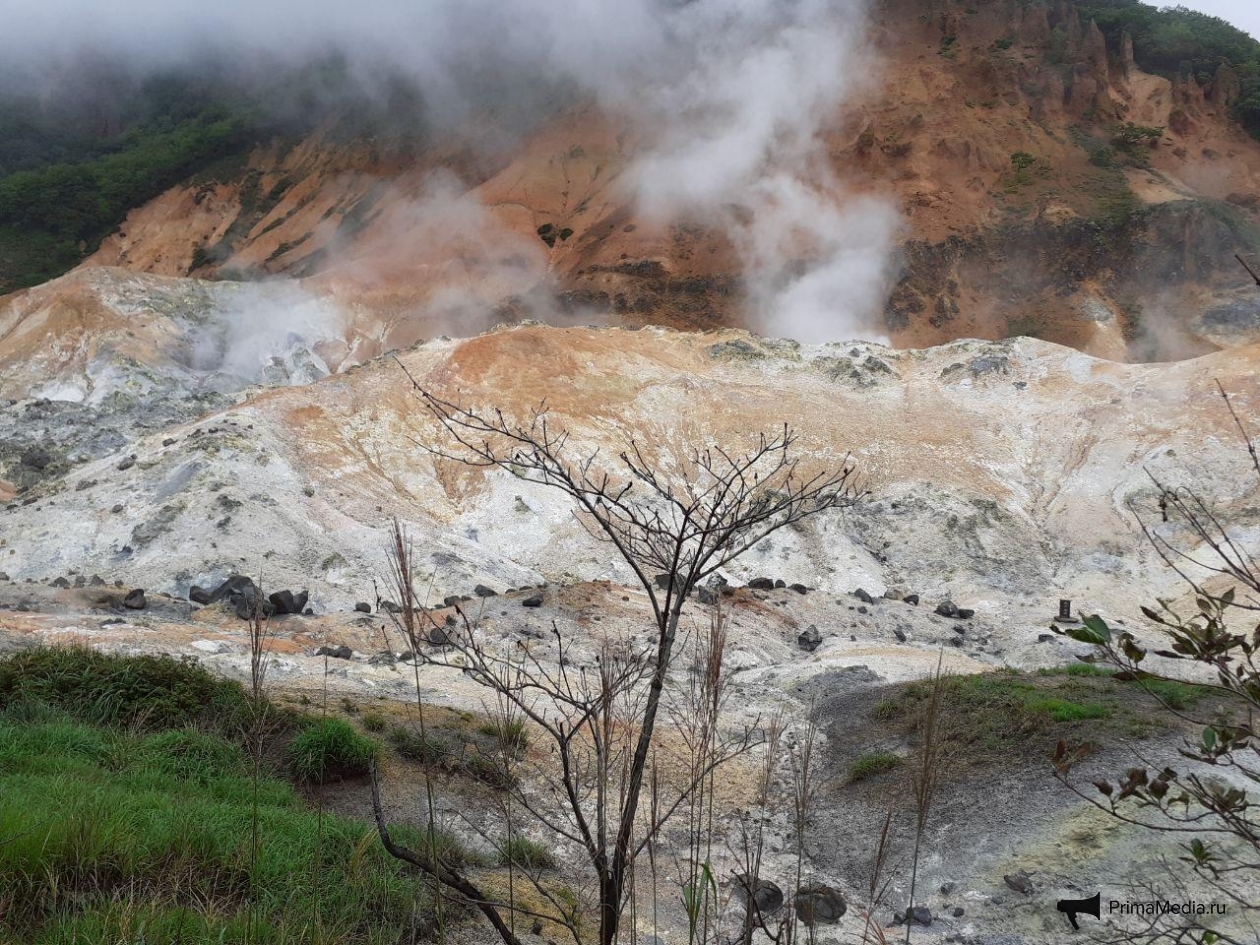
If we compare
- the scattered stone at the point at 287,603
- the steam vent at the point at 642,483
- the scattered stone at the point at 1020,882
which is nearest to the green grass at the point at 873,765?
the steam vent at the point at 642,483

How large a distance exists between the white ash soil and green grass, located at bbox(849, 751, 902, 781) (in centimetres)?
39

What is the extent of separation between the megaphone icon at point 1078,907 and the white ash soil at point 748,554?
53 centimetres

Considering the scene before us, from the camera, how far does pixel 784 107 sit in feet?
170

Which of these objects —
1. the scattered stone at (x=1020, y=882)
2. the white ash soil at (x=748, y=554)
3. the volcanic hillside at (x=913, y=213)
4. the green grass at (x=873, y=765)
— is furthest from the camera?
the volcanic hillside at (x=913, y=213)

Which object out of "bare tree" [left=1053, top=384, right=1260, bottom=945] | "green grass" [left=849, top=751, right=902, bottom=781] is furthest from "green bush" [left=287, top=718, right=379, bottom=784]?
"bare tree" [left=1053, top=384, right=1260, bottom=945]

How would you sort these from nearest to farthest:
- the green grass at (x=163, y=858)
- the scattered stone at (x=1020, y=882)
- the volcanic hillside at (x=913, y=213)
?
1. the green grass at (x=163, y=858)
2. the scattered stone at (x=1020, y=882)
3. the volcanic hillside at (x=913, y=213)

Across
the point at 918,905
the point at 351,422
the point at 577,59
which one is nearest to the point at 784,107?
the point at 577,59

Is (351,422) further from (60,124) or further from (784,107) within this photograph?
(60,124)

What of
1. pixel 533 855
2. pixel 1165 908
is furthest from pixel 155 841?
pixel 1165 908

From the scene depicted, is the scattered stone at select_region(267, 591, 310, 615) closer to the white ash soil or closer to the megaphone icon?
the white ash soil

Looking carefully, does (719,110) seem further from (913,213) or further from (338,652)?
(338,652)

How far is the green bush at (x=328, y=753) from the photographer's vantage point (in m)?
6.94

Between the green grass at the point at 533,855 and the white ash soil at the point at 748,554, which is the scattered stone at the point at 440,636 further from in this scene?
the white ash soil at the point at 748,554

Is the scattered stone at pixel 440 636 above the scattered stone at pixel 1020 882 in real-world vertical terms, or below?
above
